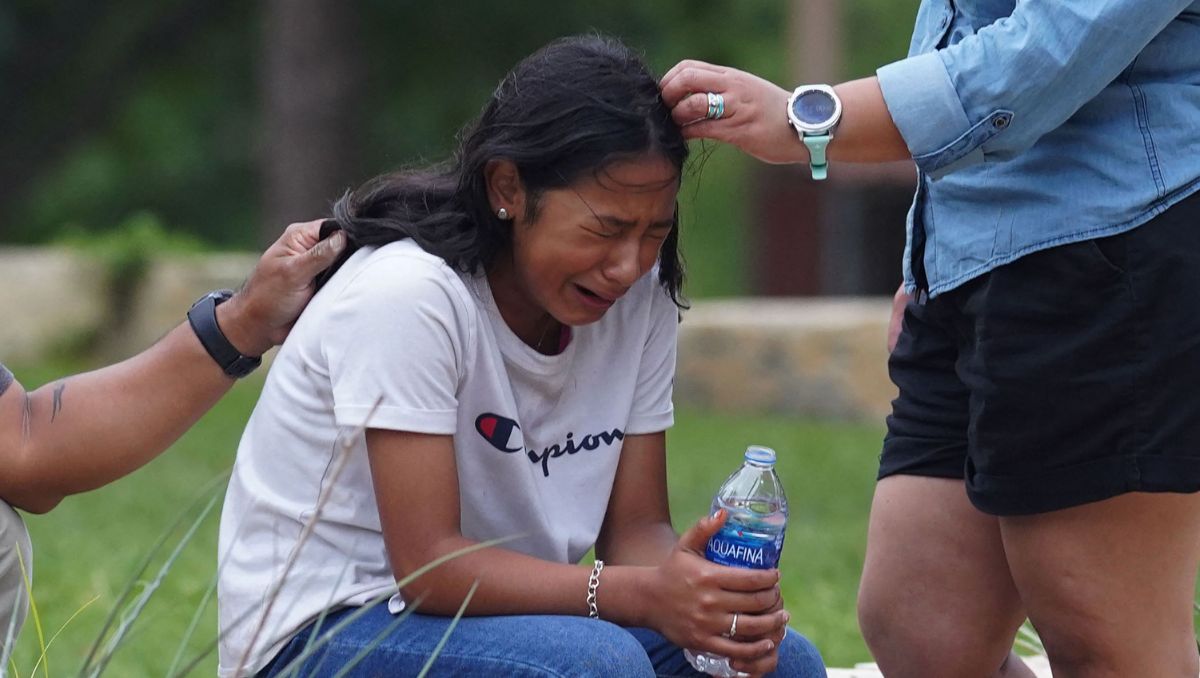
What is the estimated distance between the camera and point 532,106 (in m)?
2.53

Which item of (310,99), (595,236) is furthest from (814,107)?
(310,99)

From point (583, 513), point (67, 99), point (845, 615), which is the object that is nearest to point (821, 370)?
point (845, 615)

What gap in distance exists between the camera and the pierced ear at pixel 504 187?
256 cm

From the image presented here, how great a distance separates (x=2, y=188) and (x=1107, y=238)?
66.4 ft

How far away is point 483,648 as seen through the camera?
2.38 metres

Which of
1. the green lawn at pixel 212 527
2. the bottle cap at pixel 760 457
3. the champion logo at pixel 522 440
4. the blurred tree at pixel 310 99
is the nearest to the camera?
the bottle cap at pixel 760 457

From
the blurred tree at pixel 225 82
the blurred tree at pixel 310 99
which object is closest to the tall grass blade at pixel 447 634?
the blurred tree at pixel 310 99

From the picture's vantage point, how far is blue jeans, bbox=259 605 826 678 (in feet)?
7.64

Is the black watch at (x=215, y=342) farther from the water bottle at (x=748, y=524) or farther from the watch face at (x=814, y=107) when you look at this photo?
the watch face at (x=814, y=107)

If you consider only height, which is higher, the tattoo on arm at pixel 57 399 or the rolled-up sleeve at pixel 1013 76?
the rolled-up sleeve at pixel 1013 76

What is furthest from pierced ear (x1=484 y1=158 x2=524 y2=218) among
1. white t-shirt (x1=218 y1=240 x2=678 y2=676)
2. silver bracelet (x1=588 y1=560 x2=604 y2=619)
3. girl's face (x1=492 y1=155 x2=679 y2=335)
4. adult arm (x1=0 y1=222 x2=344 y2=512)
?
silver bracelet (x1=588 y1=560 x2=604 y2=619)

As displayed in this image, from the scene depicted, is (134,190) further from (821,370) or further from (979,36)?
(979,36)

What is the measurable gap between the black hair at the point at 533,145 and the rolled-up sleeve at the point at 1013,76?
386 mm

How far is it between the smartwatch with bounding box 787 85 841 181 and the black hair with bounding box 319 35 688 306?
0.76 feet
